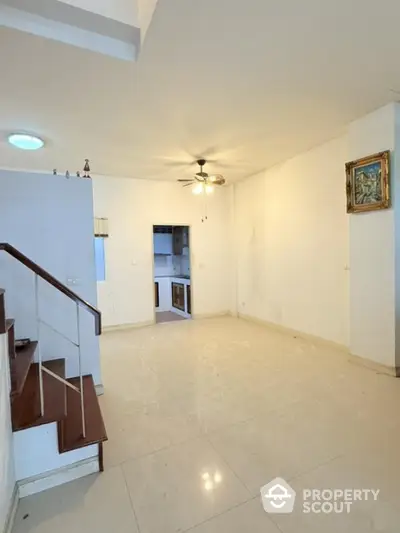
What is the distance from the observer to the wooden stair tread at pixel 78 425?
1.80m

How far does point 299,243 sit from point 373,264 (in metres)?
1.45

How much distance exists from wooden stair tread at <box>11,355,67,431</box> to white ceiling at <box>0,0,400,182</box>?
2.57 meters

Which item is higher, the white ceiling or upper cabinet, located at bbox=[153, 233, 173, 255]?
the white ceiling

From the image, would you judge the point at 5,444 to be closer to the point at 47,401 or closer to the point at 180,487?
the point at 47,401

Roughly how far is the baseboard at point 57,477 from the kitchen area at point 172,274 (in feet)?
14.5

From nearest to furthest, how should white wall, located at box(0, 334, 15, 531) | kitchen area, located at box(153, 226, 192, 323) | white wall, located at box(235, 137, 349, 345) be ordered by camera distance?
white wall, located at box(0, 334, 15, 531) → white wall, located at box(235, 137, 349, 345) → kitchen area, located at box(153, 226, 192, 323)

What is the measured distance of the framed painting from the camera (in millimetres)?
3162

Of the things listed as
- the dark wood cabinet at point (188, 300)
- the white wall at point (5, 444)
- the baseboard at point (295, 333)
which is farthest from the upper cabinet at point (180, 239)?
the white wall at point (5, 444)

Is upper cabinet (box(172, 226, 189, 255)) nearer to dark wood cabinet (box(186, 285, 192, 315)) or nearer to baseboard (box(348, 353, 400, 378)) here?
dark wood cabinet (box(186, 285, 192, 315))

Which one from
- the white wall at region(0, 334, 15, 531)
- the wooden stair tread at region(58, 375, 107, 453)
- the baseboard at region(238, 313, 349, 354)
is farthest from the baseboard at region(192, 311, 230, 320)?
the white wall at region(0, 334, 15, 531)

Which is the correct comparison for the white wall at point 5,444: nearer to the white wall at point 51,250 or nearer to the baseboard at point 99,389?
the white wall at point 51,250

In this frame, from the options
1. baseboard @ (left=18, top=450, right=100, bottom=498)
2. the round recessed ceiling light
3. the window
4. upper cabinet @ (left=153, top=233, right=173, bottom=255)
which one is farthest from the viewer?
upper cabinet @ (left=153, top=233, right=173, bottom=255)

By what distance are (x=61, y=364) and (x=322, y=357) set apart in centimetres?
314

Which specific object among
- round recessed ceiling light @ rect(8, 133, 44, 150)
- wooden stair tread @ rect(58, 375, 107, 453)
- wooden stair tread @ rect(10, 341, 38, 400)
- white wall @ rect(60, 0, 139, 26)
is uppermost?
white wall @ rect(60, 0, 139, 26)
